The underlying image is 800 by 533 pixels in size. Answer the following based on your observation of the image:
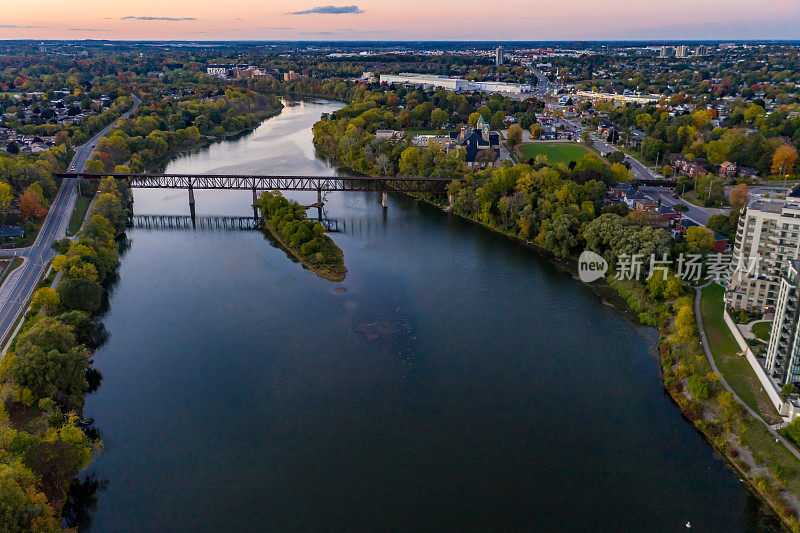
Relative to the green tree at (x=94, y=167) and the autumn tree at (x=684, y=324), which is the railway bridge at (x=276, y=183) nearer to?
the green tree at (x=94, y=167)

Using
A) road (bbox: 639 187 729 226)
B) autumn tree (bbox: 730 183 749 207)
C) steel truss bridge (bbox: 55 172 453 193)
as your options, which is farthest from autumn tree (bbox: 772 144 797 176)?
steel truss bridge (bbox: 55 172 453 193)

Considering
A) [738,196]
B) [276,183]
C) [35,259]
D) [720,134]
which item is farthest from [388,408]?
[720,134]

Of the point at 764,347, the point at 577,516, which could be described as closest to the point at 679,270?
the point at 764,347

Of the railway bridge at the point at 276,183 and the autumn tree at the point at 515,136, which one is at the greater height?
the autumn tree at the point at 515,136

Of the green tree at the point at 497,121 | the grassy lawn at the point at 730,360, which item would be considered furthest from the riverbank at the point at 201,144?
the grassy lawn at the point at 730,360

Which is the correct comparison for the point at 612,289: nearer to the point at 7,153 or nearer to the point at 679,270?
the point at 679,270

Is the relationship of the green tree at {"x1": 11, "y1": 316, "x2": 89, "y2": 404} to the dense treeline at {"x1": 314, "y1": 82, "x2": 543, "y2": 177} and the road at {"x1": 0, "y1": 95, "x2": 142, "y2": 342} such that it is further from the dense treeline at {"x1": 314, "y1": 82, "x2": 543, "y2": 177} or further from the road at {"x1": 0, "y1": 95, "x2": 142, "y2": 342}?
the dense treeline at {"x1": 314, "y1": 82, "x2": 543, "y2": 177}
